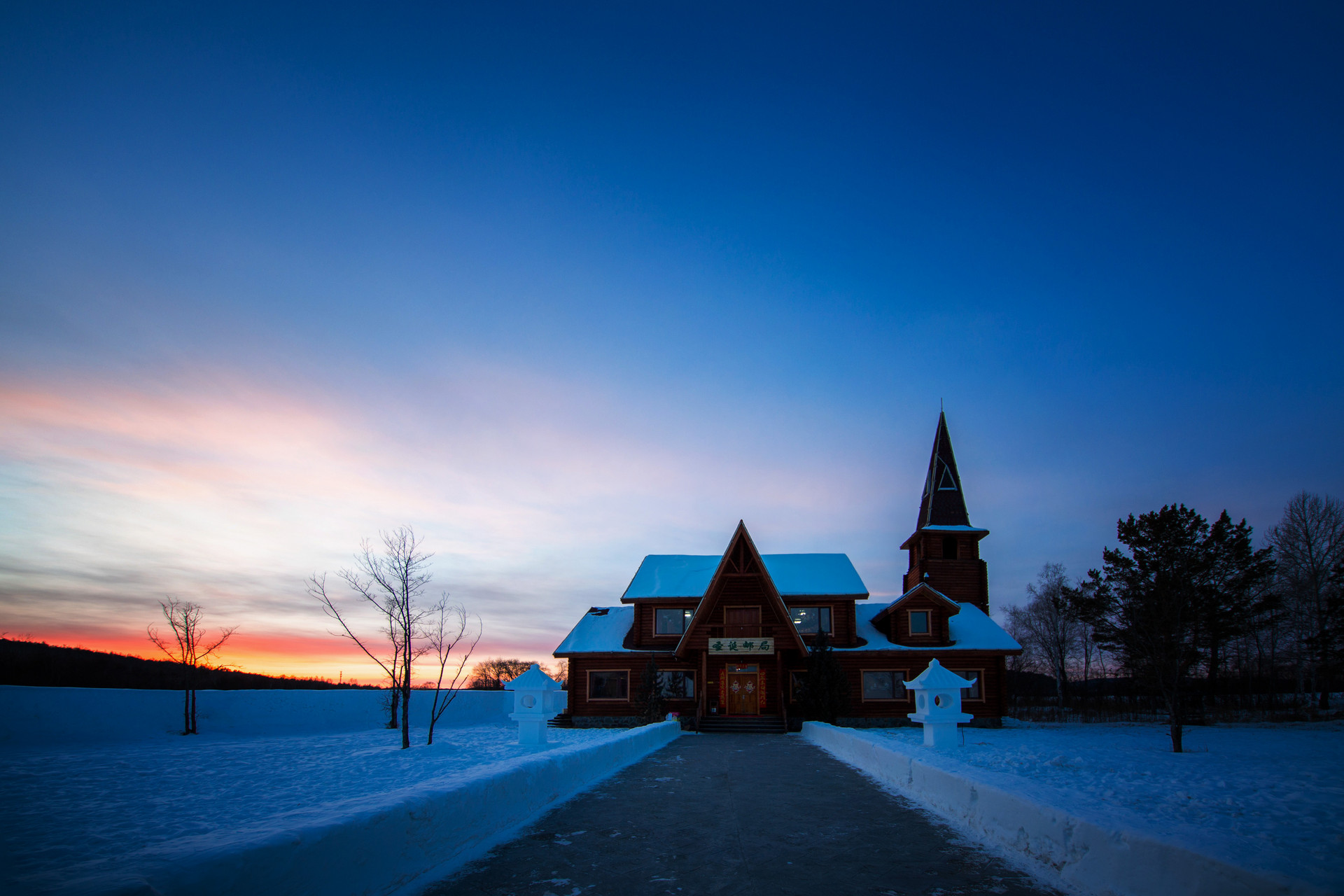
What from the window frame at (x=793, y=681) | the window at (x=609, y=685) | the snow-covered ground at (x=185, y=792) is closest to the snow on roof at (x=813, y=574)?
the window frame at (x=793, y=681)

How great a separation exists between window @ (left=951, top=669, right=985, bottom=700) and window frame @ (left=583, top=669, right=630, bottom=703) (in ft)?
43.0

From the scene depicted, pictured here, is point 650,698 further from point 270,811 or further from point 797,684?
point 270,811

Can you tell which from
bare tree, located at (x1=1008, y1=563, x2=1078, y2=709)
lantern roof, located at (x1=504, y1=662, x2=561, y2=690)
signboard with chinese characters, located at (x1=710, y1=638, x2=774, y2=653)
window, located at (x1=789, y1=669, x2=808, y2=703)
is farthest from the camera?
bare tree, located at (x1=1008, y1=563, x2=1078, y2=709)

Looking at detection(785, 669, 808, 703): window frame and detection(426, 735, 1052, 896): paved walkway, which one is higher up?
detection(426, 735, 1052, 896): paved walkway

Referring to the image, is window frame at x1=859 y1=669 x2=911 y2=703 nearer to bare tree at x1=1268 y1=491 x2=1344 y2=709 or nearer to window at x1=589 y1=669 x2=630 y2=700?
window at x1=589 y1=669 x2=630 y2=700

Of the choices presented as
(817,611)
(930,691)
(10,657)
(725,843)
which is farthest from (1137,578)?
(10,657)

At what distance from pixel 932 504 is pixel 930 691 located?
62.4 ft

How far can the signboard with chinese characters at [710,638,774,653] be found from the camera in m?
26.9

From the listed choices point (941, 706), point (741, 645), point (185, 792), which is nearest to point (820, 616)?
point (741, 645)

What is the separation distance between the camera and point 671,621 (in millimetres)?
30672

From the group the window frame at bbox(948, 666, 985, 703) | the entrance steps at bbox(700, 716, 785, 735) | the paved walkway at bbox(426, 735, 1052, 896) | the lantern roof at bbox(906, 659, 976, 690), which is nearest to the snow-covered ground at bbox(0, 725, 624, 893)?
the paved walkway at bbox(426, 735, 1052, 896)

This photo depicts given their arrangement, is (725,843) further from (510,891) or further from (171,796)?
(171,796)

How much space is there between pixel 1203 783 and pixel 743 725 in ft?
53.4

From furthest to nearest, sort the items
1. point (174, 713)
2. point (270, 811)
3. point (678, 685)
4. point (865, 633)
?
point (865, 633) < point (678, 685) < point (174, 713) < point (270, 811)
